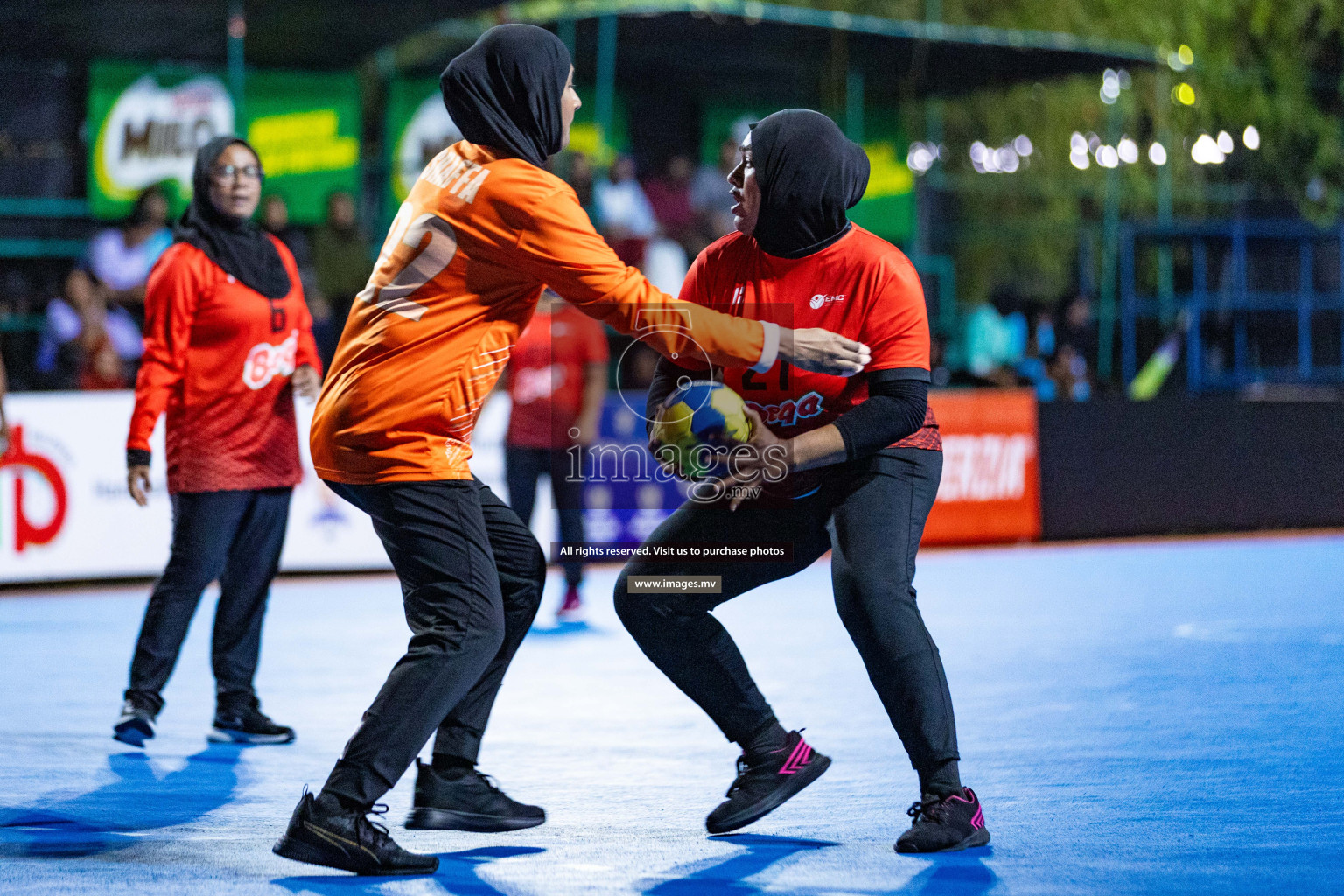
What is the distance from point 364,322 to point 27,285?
11541 millimetres

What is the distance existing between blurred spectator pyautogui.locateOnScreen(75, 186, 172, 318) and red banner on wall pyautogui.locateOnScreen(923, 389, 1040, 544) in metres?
6.40

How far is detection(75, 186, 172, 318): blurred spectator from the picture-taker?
42.5 feet

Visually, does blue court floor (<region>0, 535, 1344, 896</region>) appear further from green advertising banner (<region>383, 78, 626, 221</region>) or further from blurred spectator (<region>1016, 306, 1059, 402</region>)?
green advertising banner (<region>383, 78, 626, 221</region>)

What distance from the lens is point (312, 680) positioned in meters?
7.29

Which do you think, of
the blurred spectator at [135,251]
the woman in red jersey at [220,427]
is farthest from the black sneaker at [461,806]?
the blurred spectator at [135,251]

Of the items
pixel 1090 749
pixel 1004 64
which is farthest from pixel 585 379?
pixel 1004 64

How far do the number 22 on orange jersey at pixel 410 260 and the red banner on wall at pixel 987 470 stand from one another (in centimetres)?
945

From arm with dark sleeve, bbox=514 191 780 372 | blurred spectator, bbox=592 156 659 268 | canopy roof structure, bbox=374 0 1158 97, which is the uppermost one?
canopy roof structure, bbox=374 0 1158 97

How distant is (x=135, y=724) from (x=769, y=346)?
2965mm

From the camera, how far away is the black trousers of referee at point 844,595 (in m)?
4.29

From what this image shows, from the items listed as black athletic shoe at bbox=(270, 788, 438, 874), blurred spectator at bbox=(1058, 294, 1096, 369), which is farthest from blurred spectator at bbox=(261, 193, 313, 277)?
blurred spectator at bbox=(1058, 294, 1096, 369)

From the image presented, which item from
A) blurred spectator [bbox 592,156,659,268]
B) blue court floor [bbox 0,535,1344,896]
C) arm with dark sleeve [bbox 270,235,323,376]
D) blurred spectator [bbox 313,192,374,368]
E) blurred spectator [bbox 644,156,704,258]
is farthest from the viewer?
blurred spectator [bbox 644,156,704,258]

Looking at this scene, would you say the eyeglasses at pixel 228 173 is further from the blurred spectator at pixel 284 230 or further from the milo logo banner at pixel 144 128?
the milo logo banner at pixel 144 128

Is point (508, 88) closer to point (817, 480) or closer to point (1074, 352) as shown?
point (817, 480)
